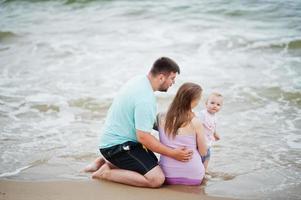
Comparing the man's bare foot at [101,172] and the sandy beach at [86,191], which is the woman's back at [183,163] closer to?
the sandy beach at [86,191]

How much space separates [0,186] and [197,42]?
320 inches

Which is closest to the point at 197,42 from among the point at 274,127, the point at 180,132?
the point at 274,127

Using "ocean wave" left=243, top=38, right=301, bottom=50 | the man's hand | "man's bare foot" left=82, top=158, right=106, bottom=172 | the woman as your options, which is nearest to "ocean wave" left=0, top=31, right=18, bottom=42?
"ocean wave" left=243, top=38, right=301, bottom=50

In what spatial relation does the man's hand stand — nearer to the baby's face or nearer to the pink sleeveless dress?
the pink sleeveless dress

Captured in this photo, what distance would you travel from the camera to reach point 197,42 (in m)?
12.1

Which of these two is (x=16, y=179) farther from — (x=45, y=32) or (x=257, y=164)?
(x=45, y=32)

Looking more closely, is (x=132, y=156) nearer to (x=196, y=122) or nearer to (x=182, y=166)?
(x=182, y=166)

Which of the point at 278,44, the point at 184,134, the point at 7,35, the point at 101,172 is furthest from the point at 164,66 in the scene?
the point at 7,35

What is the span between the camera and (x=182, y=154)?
15.8 feet

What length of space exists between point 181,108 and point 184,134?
0.27 meters

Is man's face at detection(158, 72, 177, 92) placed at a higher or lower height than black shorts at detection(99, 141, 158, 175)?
higher

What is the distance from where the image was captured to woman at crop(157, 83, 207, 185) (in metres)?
4.81

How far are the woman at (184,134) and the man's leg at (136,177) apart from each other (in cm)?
13

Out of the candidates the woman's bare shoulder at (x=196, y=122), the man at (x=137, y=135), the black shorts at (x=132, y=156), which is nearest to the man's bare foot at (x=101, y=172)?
the man at (x=137, y=135)
